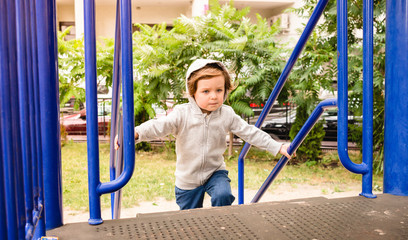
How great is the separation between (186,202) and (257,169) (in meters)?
3.38

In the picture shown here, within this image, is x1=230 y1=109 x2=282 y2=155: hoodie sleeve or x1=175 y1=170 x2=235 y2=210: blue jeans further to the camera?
x1=230 y1=109 x2=282 y2=155: hoodie sleeve

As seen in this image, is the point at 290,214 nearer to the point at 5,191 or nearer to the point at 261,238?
the point at 261,238

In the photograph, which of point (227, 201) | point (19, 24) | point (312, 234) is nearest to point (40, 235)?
point (19, 24)

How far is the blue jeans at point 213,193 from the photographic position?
2.15 m

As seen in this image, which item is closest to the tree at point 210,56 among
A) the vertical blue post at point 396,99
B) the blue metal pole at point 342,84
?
the vertical blue post at point 396,99

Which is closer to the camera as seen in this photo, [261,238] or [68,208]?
[261,238]

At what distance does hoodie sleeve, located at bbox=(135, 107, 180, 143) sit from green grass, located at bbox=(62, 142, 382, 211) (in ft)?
6.64

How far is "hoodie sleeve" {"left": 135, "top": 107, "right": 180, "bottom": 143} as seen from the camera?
6.76ft

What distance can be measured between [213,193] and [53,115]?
1.15 m

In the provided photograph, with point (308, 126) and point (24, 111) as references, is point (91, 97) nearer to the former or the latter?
point (24, 111)

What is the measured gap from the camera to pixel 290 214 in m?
1.54

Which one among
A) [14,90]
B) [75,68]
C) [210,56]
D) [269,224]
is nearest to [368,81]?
[269,224]

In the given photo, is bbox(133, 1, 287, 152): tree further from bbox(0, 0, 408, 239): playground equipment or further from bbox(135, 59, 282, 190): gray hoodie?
bbox(0, 0, 408, 239): playground equipment

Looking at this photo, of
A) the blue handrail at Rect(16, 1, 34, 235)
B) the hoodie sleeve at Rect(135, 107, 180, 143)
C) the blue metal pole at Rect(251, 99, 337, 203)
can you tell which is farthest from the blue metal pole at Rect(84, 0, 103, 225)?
the blue metal pole at Rect(251, 99, 337, 203)
